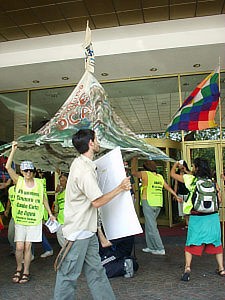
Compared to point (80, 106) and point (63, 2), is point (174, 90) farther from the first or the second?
point (80, 106)

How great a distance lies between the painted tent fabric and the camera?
17.0 ft

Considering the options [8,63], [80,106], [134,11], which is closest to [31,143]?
[80,106]

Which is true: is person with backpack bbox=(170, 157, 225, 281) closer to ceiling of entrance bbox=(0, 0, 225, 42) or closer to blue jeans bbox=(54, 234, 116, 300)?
blue jeans bbox=(54, 234, 116, 300)

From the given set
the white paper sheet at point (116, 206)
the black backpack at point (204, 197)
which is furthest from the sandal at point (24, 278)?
the black backpack at point (204, 197)

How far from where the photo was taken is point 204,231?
13.2 feet

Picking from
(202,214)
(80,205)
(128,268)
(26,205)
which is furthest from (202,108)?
(80,205)

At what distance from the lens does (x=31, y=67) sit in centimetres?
793

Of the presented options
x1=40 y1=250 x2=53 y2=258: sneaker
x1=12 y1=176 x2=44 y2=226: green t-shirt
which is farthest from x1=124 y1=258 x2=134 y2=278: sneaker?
x1=40 y1=250 x2=53 y2=258: sneaker

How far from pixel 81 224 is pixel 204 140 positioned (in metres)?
7.02

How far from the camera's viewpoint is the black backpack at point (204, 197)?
3973mm

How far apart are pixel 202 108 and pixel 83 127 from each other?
2.45 metres

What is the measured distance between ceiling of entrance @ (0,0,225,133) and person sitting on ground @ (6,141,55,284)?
3.97 m

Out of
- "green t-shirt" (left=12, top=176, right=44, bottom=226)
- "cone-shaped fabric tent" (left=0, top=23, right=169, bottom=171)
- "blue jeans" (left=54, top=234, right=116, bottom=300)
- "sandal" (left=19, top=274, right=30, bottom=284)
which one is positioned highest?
"cone-shaped fabric tent" (left=0, top=23, right=169, bottom=171)

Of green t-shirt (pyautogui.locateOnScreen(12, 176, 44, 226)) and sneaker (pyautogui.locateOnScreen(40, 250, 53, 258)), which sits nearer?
green t-shirt (pyautogui.locateOnScreen(12, 176, 44, 226))
